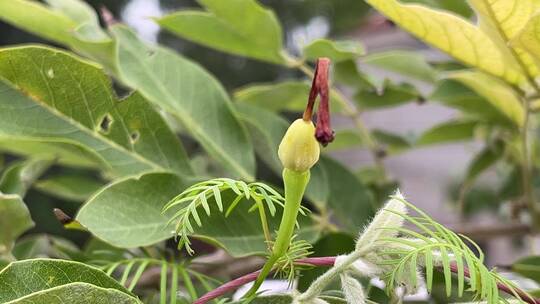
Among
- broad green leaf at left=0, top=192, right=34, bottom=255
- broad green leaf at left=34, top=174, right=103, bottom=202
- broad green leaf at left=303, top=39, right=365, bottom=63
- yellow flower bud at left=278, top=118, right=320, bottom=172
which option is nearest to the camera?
yellow flower bud at left=278, top=118, right=320, bottom=172

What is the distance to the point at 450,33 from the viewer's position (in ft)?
1.00

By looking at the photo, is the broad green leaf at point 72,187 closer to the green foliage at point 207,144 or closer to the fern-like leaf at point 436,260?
the green foliage at point 207,144

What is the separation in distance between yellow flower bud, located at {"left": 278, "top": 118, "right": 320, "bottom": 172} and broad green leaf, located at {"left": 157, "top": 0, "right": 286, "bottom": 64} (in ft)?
0.73

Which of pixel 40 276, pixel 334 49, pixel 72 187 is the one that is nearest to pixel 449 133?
pixel 334 49

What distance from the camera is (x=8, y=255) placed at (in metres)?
0.30

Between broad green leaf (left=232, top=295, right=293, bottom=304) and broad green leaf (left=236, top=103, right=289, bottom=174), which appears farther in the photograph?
broad green leaf (left=236, top=103, right=289, bottom=174)

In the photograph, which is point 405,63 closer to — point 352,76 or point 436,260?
point 352,76

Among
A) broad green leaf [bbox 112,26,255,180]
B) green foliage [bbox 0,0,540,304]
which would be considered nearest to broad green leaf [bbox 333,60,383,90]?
green foliage [bbox 0,0,540,304]

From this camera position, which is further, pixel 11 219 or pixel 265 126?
pixel 265 126

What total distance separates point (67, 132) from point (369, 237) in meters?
0.17

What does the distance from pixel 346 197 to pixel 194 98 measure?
12 centimetres

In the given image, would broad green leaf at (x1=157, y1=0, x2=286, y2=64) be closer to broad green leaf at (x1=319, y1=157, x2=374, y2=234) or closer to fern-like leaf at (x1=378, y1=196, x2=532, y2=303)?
broad green leaf at (x1=319, y1=157, x2=374, y2=234)

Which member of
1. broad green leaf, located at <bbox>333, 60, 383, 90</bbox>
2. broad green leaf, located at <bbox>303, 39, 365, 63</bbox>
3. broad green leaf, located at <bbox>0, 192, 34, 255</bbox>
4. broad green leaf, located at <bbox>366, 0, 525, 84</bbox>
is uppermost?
broad green leaf, located at <bbox>366, 0, 525, 84</bbox>

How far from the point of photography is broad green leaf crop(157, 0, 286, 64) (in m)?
0.40
